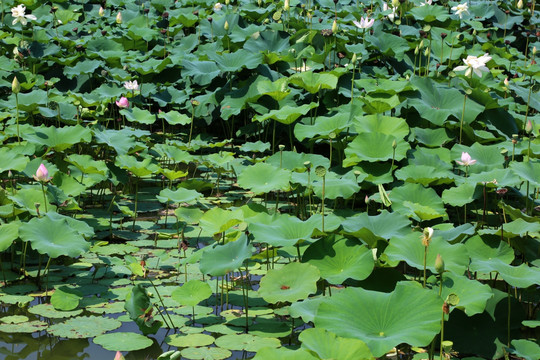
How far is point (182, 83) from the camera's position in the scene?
5.29m

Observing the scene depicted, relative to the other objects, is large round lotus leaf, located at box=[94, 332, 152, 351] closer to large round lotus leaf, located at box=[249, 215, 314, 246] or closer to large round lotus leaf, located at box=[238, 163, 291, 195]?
large round lotus leaf, located at box=[249, 215, 314, 246]

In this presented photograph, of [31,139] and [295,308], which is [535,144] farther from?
[31,139]

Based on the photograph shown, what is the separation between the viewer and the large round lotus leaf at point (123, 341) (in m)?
2.02

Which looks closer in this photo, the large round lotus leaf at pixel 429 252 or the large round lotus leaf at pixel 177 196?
the large round lotus leaf at pixel 429 252

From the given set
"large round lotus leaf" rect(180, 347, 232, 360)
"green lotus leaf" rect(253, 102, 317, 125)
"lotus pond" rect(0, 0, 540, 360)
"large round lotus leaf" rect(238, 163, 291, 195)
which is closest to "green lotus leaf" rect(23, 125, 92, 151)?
"lotus pond" rect(0, 0, 540, 360)

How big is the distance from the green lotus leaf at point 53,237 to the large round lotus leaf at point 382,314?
1.03m

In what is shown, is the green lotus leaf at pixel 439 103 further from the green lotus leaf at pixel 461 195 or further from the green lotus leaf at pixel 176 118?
the green lotus leaf at pixel 176 118

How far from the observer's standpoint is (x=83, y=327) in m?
2.15

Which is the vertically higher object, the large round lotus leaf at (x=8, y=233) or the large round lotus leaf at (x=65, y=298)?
the large round lotus leaf at (x=8, y=233)

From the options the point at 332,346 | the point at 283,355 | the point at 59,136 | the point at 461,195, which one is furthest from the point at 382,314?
the point at 59,136

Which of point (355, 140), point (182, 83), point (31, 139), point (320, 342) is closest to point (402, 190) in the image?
point (355, 140)

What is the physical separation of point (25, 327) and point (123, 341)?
1.23ft

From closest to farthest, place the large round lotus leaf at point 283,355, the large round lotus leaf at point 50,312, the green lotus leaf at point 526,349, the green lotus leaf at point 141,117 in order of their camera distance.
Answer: the large round lotus leaf at point 283,355 < the green lotus leaf at point 526,349 < the large round lotus leaf at point 50,312 < the green lotus leaf at point 141,117

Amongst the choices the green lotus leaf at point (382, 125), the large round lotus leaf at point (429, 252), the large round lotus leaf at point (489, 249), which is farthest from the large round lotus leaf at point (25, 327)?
the green lotus leaf at point (382, 125)
